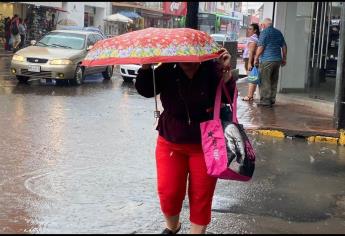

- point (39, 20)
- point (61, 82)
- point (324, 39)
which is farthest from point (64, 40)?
point (39, 20)

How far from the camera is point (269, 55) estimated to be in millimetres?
12336

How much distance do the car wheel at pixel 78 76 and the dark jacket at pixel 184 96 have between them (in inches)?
499

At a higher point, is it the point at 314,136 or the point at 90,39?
the point at 90,39

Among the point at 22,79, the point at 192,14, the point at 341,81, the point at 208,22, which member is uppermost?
the point at 208,22

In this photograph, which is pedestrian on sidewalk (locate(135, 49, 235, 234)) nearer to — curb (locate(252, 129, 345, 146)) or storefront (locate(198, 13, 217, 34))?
curb (locate(252, 129, 345, 146))

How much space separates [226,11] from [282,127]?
82.8 feet

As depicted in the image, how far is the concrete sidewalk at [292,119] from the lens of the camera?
31.1 ft

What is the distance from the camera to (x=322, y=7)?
13.8m

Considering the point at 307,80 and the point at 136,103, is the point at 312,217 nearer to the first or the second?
the point at 136,103

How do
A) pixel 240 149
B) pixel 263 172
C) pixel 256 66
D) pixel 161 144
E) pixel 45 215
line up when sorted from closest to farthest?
pixel 240 149
pixel 161 144
pixel 45 215
pixel 263 172
pixel 256 66

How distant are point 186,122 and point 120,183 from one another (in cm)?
241

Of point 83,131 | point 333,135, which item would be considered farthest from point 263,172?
point 83,131

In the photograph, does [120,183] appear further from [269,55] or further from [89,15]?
[89,15]

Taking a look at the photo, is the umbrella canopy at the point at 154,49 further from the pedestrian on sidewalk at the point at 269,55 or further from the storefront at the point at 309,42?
the storefront at the point at 309,42
